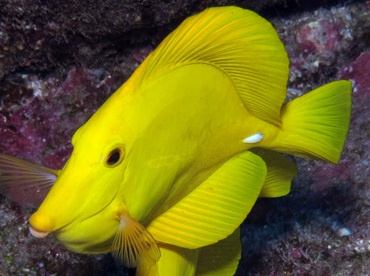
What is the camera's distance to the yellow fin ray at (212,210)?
7.39ft

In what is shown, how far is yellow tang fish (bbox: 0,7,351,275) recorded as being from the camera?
5.99 feet

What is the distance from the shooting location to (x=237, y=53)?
212 cm

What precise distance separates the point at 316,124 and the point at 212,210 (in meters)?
0.71

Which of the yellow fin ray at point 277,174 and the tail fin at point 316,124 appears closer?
the tail fin at point 316,124

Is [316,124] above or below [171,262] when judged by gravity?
above

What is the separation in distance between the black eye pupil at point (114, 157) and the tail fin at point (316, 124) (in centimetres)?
96

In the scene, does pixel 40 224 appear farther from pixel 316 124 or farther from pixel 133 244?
pixel 316 124

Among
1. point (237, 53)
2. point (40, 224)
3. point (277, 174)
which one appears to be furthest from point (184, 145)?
point (277, 174)

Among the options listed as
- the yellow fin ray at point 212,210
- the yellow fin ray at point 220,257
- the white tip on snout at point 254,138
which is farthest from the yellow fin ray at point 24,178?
the yellow fin ray at point 220,257

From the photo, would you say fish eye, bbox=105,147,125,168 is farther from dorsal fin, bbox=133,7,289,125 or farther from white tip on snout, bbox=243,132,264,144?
white tip on snout, bbox=243,132,264,144

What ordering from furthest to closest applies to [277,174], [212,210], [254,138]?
1. [277,174]
2. [254,138]
3. [212,210]

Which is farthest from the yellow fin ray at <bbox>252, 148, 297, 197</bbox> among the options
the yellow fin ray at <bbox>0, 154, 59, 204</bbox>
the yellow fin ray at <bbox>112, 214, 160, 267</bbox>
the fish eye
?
the yellow fin ray at <bbox>0, 154, 59, 204</bbox>

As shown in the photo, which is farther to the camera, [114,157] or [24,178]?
[24,178]

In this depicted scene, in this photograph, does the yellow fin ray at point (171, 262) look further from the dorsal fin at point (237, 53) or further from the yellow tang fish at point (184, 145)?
the dorsal fin at point (237, 53)
